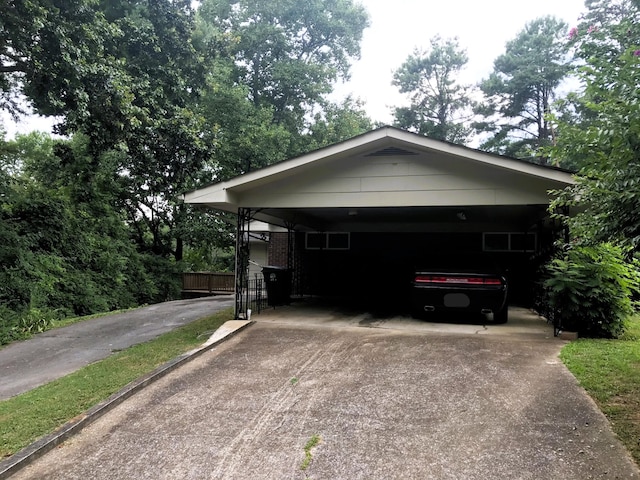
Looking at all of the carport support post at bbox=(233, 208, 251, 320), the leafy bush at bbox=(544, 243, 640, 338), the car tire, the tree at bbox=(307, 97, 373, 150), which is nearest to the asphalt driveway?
the carport support post at bbox=(233, 208, 251, 320)

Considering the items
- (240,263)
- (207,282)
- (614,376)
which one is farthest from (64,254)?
(614,376)

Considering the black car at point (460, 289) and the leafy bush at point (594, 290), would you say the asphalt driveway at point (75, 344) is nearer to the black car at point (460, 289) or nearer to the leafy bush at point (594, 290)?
the black car at point (460, 289)

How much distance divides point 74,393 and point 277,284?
6186 mm

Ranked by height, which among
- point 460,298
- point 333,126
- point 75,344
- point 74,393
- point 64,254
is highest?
point 333,126

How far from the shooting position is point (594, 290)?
665 centimetres

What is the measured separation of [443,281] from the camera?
8023 millimetres

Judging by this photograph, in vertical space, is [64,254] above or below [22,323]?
above

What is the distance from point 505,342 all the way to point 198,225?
15.5 meters

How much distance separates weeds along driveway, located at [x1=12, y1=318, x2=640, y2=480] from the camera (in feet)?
10.2

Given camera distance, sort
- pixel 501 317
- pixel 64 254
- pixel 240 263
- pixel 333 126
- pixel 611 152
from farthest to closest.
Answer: pixel 333 126 < pixel 64 254 < pixel 240 263 < pixel 501 317 < pixel 611 152

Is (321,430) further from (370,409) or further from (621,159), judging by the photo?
(621,159)

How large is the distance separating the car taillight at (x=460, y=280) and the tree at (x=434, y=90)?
75.7 ft

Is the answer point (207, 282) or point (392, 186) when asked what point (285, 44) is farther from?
point (392, 186)

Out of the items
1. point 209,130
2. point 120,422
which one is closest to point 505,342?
point 120,422
